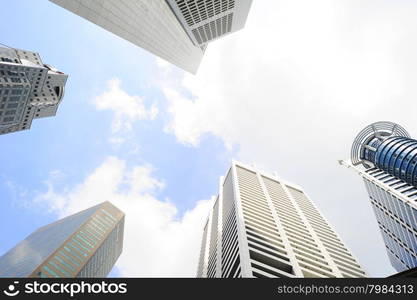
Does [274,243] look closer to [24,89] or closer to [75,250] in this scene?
[24,89]

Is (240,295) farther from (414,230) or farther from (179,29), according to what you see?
(414,230)

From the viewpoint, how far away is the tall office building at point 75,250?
116 metres

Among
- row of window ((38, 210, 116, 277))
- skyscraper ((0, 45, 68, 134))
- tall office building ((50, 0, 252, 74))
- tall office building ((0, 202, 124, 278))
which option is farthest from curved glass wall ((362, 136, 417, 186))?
skyscraper ((0, 45, 68, 134))

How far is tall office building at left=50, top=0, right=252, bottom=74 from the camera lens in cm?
2950

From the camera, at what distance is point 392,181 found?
97312 millimetres

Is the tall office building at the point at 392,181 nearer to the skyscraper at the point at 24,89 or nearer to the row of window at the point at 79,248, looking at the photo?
the row of window at the point at 79,248

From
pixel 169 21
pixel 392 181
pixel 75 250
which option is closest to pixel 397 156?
pixel 392 181

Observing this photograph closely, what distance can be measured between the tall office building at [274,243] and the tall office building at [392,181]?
27.4 metres

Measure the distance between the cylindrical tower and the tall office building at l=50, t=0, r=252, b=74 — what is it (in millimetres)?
69100

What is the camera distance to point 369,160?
114250mm

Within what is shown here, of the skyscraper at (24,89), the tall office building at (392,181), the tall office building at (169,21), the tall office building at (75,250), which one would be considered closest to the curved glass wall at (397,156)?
the tall office building at (392,181)

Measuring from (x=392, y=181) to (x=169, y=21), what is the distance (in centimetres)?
9442

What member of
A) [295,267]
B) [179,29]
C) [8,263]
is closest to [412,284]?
[295,267]

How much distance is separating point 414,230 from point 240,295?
314ft
